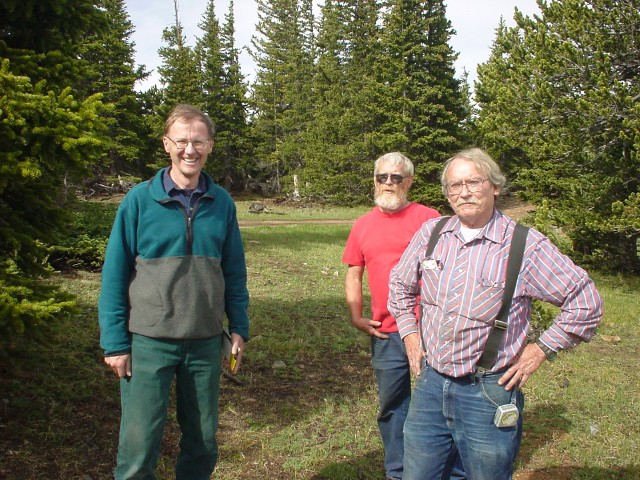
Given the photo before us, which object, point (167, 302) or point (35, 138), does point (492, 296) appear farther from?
point (35, 138)

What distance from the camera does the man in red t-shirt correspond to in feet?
11.5

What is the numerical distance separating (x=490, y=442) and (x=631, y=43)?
997cm

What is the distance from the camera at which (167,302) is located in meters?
2.72

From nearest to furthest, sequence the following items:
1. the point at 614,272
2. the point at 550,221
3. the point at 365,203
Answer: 1. the point at 550,221
2. the point at 614,272
3. the point at 365,203

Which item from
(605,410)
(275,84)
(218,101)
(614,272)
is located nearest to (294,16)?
(275,84)

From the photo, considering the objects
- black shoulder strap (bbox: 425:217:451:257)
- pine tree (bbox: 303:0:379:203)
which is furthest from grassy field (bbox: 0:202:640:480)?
pine tree (bbox: 303:0:379:203)

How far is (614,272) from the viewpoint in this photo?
12.8 metres

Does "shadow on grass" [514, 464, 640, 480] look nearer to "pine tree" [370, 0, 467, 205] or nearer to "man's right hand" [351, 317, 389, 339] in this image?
"man's right hand" [351, 317, 389, 339]

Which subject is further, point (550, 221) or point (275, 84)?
point (275, 84)

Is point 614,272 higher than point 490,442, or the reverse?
point 490,442

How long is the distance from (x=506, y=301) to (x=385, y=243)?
1.22 m

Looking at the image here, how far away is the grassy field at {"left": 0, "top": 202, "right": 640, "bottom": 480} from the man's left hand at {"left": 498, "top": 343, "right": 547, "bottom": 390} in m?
1.97

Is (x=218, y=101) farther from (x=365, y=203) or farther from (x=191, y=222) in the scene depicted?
(x=191, y=222)

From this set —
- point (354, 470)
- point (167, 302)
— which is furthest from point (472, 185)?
point (354, 470)
